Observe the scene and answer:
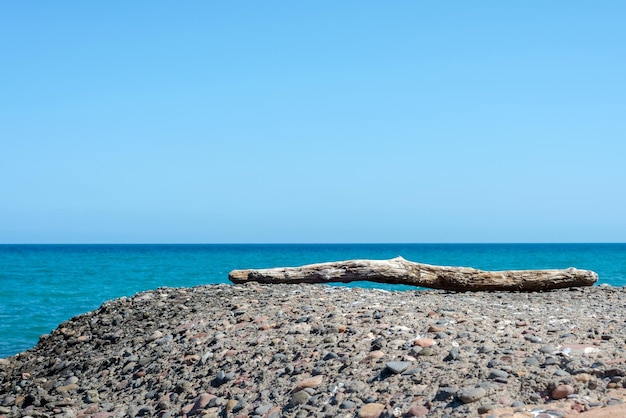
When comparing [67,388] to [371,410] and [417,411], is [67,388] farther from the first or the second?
[417,411]

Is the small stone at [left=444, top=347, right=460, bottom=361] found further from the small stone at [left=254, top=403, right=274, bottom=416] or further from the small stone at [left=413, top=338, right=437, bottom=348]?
the small stone at [left=254, top=403, right=274, bottom=416]

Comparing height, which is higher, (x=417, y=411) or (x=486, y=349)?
(x=486, y=349)

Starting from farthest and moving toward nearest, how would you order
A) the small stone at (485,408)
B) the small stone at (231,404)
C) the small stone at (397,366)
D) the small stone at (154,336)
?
the small stone at (154,336)
the small stone at (231,404)
the small stone at (397,366)
the small stone at (485,408)

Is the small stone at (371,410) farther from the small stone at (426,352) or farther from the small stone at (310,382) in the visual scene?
the small stone at (426,352)

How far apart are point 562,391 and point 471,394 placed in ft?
2.10

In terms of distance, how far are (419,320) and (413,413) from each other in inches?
84.0

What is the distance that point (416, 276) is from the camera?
10.0m

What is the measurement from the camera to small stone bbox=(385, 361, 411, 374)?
5340mm

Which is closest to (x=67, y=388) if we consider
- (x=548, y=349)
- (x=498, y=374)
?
(x=498, y=374)

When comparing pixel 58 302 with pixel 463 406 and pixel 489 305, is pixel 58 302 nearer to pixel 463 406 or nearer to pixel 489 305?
pixel 489 305

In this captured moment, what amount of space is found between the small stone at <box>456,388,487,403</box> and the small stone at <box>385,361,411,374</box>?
701 millimetres

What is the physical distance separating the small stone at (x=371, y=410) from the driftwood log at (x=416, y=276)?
487 centimetres

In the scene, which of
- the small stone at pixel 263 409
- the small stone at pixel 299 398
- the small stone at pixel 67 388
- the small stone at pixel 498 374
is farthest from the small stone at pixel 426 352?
the small stone at pixel 67 388

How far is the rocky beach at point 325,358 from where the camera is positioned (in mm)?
4852
